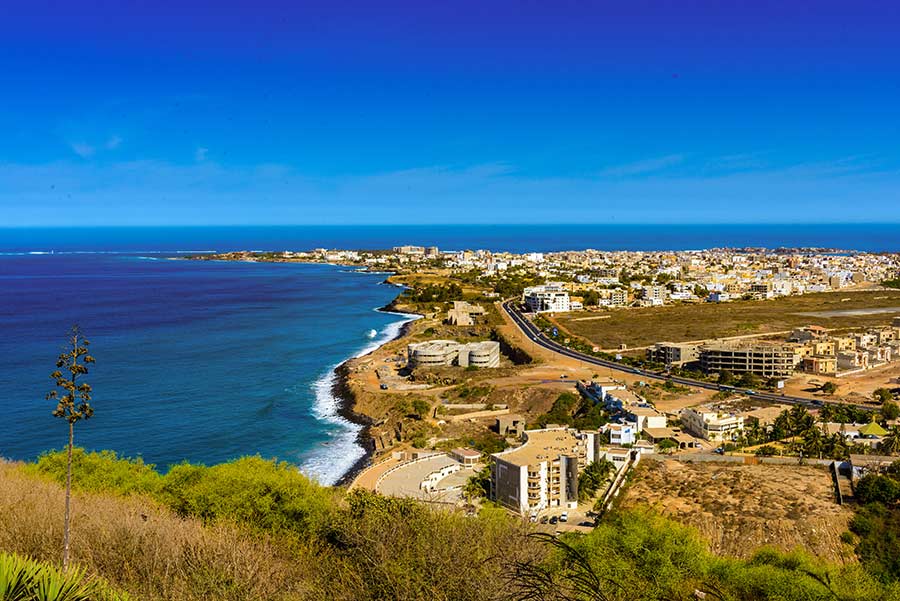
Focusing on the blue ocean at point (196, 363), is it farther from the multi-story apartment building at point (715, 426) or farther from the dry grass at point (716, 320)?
the dry grass at point (716, 320)

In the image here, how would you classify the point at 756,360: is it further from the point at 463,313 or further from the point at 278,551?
the point at 278,551

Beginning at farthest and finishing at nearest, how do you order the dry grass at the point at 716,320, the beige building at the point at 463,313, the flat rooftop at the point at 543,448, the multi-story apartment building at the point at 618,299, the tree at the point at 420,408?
the multi-story apartment building at the point at 618,299 → the beige building at the point at 463,313 → the dry grass at the point at 716,320 → the tree at the point at 420,408 → the flat rooftop at the point at 543,448

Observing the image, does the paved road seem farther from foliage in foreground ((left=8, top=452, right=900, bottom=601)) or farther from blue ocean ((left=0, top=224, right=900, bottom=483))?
foliage in foreground ((left=8, top=452, right=900, bottom=601))

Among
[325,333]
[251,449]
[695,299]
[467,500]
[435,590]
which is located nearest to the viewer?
[435,590]

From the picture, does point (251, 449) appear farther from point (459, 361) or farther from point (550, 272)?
point (550, 272)

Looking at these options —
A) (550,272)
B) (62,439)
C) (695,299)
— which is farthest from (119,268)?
(62,439)

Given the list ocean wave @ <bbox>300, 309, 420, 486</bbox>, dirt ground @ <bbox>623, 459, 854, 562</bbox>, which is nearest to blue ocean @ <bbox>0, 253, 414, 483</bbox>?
ocean wave @ <bbox>300, 309, 420, 486</bbox>

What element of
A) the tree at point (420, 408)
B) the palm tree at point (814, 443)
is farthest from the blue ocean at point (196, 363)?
the palm tree at point (814, 443)
